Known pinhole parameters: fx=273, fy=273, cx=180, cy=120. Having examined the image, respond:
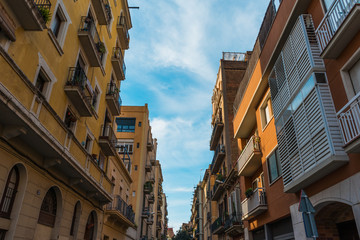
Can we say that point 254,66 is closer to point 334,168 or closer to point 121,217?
point 334,168

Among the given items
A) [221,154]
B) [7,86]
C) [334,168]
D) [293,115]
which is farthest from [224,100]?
[7,86]

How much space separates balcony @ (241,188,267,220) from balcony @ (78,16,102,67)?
1134 cm

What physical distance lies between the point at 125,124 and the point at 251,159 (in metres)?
24.6

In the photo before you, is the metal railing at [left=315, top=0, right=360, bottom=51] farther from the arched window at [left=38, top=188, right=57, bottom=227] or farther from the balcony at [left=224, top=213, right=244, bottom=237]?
the balcony at [left=224, top=213, right=244, bottom=237]

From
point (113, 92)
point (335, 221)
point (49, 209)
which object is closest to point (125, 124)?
point (113, 92)

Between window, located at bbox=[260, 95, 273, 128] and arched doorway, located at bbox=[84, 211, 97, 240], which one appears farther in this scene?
arched doorway, located at bbox=[84, 211, 97, 240]

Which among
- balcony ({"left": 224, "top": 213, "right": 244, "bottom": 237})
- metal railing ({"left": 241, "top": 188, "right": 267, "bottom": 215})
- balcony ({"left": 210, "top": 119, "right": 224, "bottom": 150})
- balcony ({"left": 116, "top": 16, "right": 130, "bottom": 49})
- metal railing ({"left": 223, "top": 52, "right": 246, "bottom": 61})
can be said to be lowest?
balcony ({"left": 224, "top": 213, "right": 244, "bottom": 237})

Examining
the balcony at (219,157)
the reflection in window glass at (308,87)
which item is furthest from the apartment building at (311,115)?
the balcony at (219,157)

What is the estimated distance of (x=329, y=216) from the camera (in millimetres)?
9617

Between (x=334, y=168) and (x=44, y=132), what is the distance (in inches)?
347

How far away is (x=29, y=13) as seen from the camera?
8.02 meters

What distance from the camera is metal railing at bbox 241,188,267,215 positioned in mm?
14281

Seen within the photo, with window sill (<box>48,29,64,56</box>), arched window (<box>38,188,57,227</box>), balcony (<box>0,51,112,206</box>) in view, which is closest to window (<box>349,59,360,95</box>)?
balcony (<box>0,51,112,206</box>)

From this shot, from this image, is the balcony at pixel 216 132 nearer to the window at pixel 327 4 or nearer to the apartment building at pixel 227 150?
the apartment building at pixel 227 150
